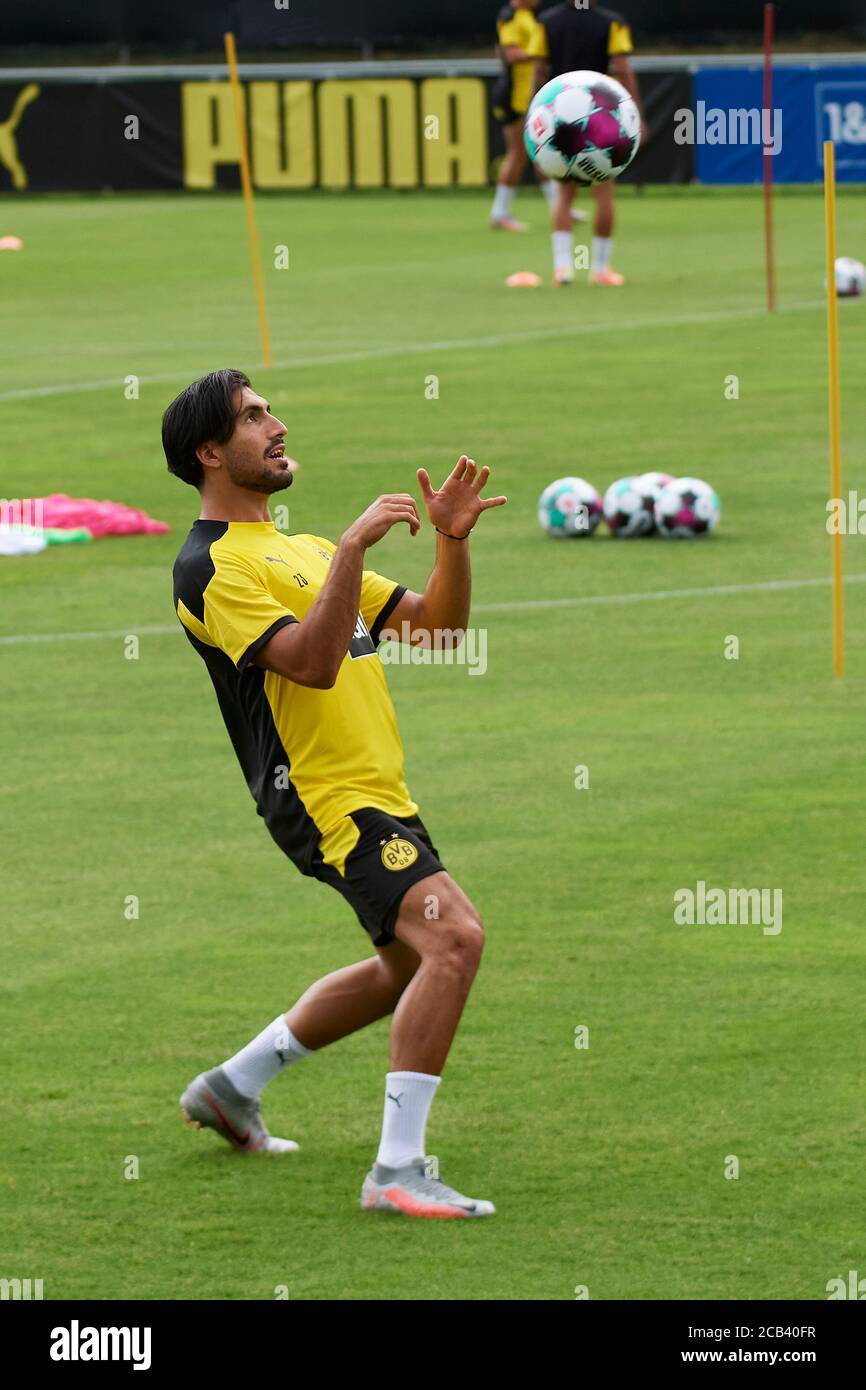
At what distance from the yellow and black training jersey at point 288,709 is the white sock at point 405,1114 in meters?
0.67

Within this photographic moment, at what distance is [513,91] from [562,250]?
20.9ft

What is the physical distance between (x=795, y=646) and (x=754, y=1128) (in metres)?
7.10

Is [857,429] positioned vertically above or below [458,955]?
above

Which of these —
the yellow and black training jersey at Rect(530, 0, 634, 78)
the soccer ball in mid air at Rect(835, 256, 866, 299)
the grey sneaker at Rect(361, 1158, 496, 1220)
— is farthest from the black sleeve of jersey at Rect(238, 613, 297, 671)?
the yellow and black training jersey at Rect(530, 0, 634, 78)

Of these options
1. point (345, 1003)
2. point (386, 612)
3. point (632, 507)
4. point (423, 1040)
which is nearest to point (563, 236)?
point (632, 507)

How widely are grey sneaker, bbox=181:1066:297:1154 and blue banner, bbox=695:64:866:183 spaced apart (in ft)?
110

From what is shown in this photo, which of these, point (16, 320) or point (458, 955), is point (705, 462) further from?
point (458, 955)

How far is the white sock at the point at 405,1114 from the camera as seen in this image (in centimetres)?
710

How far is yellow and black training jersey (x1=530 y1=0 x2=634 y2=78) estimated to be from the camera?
2981 cm

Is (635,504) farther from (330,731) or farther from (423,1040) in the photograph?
(423,1040)

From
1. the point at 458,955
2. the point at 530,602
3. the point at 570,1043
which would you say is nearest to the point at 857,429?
the point at 530,602

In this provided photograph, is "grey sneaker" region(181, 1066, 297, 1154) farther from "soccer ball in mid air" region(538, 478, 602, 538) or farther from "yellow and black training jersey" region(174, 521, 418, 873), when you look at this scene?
"soccer ball in mid air" region(538, 478, 602, 538)

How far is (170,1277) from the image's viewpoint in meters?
6.72

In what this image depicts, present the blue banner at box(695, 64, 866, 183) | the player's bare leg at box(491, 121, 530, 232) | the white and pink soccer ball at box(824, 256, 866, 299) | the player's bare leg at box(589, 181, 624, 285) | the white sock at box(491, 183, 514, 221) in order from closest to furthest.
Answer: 1. the player's bare leg at box(589, 181, 624, 285)
2. the white and pink soccer ball at box(824, 256, 866, 299)
3. the player's bare leg at box(491, 121, 530, 232)
4. the white sock at box(491, 183, 514, 221)
5. the blue banner at box(695, 64, 866, 183)
